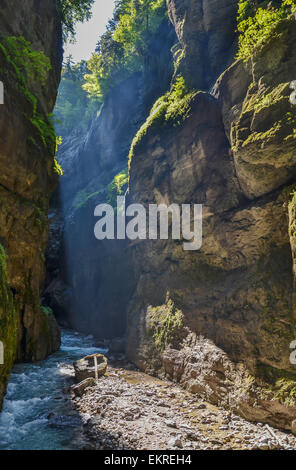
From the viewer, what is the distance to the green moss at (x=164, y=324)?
1108 cm

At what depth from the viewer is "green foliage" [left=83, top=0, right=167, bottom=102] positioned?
24.4 metres

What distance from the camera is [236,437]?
21.2ft

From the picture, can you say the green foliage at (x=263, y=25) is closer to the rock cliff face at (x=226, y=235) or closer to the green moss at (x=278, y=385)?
the rock cliff face at (x=226, y=235)

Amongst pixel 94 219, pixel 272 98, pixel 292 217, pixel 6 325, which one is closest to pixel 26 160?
pixel 6 325

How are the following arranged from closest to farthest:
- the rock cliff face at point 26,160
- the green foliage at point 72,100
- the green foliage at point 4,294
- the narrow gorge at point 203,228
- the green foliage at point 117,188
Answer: the green foliage at point 4,294 → the narrow gorge at point 203,228 → the rock cliff face at point 26,160 → the green foliage at point 117,188 → the green foliage at point 72,100

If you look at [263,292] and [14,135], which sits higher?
[14,135]

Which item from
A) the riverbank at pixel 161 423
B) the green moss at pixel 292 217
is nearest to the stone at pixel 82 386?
the riverbank at pixel 161 423

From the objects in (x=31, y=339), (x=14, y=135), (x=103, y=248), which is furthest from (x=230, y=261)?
(x=103, y=248)

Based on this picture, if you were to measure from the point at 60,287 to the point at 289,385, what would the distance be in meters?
20.7

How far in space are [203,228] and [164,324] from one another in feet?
15.2

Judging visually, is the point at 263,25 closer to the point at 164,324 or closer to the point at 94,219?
the point at 164,324

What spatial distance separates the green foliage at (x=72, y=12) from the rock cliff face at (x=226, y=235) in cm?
595

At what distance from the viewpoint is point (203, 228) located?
11055mm
